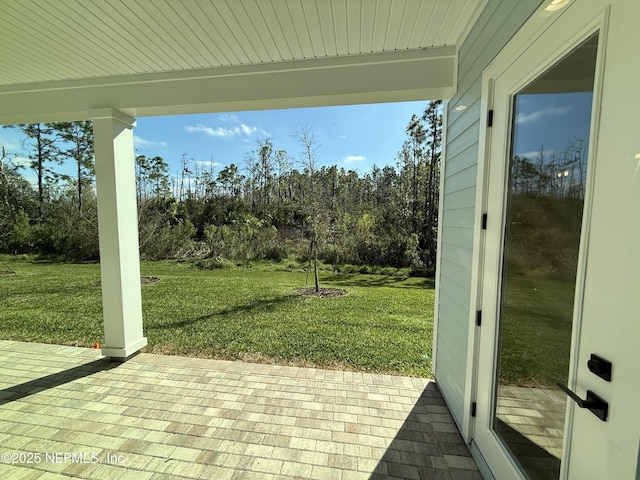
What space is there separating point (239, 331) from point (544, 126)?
3819 mm

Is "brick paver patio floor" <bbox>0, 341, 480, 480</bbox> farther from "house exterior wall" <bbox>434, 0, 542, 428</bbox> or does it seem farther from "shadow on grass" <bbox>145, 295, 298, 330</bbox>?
"shadow on grass" <bbox>145, 295, 298, 330</bbox>

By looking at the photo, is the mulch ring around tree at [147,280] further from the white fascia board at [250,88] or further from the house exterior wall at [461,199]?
the house exterior wall at [461,199]

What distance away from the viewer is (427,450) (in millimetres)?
1784

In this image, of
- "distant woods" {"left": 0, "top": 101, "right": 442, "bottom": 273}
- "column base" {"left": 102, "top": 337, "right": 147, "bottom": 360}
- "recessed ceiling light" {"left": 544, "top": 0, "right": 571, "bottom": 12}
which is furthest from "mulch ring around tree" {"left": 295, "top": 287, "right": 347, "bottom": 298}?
"recessed ceiling light" {"left": 544, "top": 0, "right": 571, "bottom": 12}

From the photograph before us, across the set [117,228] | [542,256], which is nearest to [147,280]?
[117,228]

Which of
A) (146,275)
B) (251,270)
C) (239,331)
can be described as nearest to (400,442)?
(239,331)

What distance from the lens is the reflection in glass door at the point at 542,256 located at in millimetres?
1000

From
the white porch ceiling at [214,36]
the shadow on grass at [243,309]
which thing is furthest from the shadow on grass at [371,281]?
the white porch ceiling at [214,36]

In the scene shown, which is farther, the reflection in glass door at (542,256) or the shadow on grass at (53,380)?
the shadow on grass at (53,380)

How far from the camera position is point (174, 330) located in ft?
12.7

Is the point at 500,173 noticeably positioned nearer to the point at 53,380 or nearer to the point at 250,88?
the point at 250,88

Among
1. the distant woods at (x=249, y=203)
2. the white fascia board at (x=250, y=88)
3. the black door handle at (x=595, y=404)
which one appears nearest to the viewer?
the black door handle at (x=595, y=404)

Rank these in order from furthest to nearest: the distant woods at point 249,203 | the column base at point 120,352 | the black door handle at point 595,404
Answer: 1. the distant woods at point 249,203
2. the column base at point 120,352
3. the black door handle at point 595,404

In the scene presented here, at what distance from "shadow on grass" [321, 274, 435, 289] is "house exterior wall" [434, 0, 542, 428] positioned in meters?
4.17
